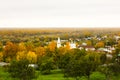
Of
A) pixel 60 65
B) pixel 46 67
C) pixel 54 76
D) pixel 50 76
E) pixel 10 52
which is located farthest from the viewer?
pixel 10 52

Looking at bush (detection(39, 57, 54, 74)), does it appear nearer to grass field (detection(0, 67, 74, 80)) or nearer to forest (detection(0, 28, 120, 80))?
forest (detection(0, 28, 120, 80))

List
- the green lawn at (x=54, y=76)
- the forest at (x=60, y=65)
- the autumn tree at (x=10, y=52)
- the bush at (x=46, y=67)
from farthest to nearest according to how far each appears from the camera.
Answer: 1. the autumn tree at (x=10, y=52)
2. the bush at (x=46, y=67)
3. the green lawn at (x=54, y=76)
4. the forest at (x=60, y=65)

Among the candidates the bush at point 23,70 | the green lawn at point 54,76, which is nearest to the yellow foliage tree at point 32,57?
the green lawn at point 54,76

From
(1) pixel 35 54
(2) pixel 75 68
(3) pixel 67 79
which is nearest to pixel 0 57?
(1) pixel 35 54

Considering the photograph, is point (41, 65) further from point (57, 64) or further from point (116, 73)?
point (116, 73)

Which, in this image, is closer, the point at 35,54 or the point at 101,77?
the point at 101,77

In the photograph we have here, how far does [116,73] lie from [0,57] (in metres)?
37.5

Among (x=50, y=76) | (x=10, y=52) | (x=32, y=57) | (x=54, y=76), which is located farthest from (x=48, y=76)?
(x=10, y=52)

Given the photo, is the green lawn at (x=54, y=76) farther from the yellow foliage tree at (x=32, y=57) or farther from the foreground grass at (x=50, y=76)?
the yellow foliage tree at (x=32, y=57)

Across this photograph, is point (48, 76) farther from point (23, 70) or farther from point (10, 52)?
point (10, 52)

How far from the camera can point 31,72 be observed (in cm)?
4591

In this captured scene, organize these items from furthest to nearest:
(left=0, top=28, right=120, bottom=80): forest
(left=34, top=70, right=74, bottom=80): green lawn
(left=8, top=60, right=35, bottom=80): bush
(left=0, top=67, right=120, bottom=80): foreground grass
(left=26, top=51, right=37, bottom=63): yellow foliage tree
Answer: (left=26, top=51, right=37, bottom=63): yellow foliage tree
(left=34, top=70, right=74, bottom=80): green lawn
(left=0, top=67, right=120, bottom=80): foreground grass
(left=0, top=28, right=120, bottom=80): forest
(left=8, top=60, right=35, bottom=80): bush


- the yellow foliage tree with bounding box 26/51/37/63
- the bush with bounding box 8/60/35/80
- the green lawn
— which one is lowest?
the green lawn

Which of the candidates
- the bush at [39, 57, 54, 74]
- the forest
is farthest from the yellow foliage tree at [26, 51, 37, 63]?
the bush at [39, 57, 54, 74]
